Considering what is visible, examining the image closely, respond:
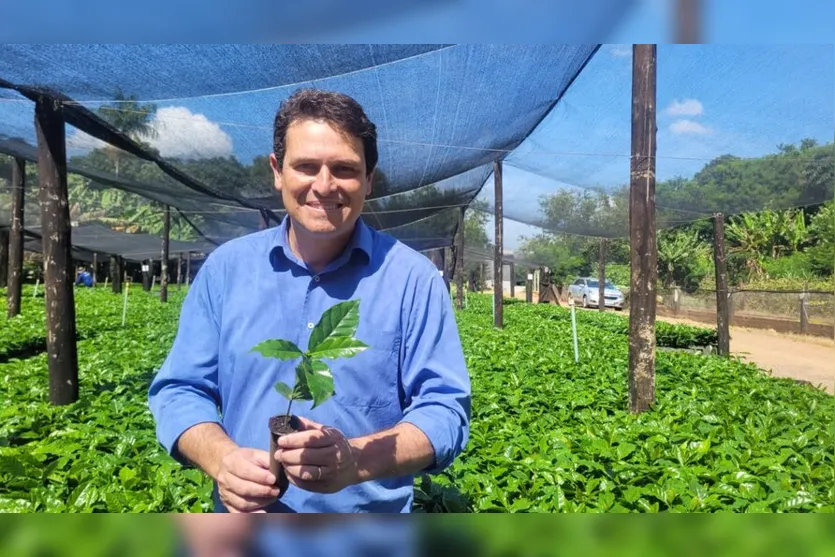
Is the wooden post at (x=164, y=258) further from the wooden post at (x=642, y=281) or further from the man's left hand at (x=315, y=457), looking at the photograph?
the wooden post at (x=642, y=281)

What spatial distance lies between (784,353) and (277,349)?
306 cm

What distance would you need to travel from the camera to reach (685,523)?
2.28 feet

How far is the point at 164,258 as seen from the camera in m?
1.62

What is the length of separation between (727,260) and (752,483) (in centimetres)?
118

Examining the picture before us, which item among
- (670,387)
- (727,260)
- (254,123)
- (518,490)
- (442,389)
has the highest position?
(254,123)

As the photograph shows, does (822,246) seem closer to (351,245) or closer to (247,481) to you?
(351,245)

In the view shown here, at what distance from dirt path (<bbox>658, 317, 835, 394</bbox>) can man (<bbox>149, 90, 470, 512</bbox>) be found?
1.82 m

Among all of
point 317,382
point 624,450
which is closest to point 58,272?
point 317,382

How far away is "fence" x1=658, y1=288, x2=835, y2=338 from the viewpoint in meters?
1.71

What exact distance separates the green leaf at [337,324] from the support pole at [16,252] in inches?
93.0

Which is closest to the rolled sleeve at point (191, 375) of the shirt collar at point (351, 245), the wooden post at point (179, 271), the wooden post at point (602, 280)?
the shirt collar at point (351, 245)

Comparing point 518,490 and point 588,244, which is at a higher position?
point 588,244

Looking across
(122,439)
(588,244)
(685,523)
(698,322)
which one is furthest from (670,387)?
Result: (122,439)

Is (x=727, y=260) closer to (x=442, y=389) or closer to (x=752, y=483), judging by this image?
(x=752, y=483)
